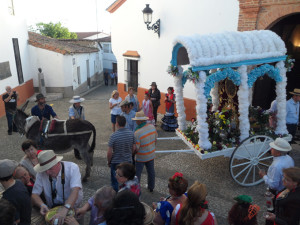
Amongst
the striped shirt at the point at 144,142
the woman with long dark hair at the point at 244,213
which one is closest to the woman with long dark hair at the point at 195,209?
the woman with long dark hair at the point at 244,213

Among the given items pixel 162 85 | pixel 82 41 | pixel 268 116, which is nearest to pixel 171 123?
pixel 162 85

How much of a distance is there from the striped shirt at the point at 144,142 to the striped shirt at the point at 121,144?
0.55 ft

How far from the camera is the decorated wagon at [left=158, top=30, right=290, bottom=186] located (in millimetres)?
4801

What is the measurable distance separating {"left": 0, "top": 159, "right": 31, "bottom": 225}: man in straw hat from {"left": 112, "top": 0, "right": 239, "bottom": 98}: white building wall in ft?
19.8

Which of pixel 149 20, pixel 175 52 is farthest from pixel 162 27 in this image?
pixel 175 52

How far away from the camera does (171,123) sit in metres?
8.88

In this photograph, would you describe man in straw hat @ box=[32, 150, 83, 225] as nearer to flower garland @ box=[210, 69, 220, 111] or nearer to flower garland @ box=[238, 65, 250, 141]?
flower garland @ box=[238, 65, 250, 141]

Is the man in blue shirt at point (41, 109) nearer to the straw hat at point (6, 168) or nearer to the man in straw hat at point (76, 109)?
the man in straw hat at point (76, 109)

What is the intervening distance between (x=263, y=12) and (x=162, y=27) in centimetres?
443

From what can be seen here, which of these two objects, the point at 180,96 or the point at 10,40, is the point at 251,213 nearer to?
the point at 180,96

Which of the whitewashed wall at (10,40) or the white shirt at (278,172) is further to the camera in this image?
the whitewashed wall at (10,40)

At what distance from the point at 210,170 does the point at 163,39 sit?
6.55 metres

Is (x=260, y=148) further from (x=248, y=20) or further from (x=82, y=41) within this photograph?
(x=82, y=41)

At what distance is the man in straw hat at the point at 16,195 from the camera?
256cm
